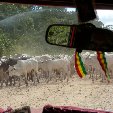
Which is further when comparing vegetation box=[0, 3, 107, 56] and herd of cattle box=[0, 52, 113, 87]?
vegetation box=[0, 3, 107, 56]

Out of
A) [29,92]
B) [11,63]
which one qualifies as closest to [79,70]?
[29,92]

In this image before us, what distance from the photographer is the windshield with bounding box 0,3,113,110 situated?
13125 mm

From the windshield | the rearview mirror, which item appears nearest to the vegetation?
the windshield

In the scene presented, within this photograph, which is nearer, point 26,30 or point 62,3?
point 62,3

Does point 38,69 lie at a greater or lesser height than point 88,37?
lesser

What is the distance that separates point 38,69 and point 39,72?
27.7 inches

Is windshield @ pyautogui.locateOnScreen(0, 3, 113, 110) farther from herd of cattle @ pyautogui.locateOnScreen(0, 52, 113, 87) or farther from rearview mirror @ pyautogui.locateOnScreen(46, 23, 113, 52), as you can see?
rearview mirror @ pyautogui.locateOnScreen(46, 23, 113, 52)

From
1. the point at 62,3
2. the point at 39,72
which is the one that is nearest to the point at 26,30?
the point at 39,72

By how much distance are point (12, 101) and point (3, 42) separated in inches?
568

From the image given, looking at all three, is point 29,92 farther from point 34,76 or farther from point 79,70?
point 79,70

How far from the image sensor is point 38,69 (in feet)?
67.4

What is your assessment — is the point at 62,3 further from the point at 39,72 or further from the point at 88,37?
the point at 39,72

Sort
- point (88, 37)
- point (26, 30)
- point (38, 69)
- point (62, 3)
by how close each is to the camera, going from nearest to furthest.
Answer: point (88, 37)
point (62, 3)
point (38, 69)
point (26, 30)

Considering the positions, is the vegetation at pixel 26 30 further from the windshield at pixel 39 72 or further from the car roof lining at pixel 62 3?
the car roof lining at pixel 62 3
